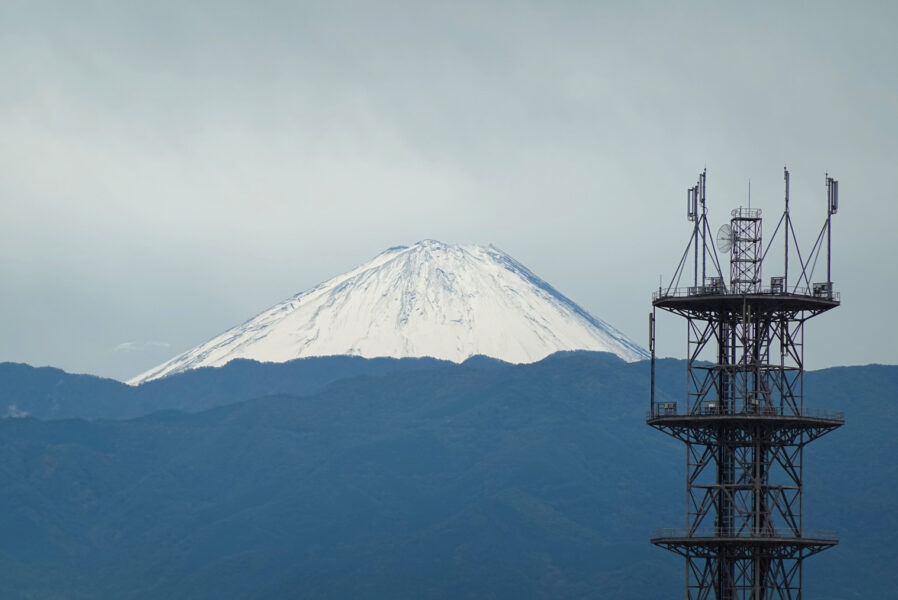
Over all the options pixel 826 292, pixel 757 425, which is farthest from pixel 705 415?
pixel 826 292

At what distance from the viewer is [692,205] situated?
346ft

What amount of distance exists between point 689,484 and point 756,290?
11027 millimetres

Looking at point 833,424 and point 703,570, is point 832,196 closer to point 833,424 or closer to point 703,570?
point 833,424

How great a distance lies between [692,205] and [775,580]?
66.6 ft

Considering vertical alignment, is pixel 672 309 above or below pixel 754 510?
above

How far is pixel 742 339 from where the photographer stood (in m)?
102

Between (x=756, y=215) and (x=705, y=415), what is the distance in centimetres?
1272

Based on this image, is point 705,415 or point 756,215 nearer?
point 705,415

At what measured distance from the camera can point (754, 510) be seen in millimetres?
99812

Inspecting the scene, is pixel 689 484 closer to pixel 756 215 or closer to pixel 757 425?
pixel 757 425

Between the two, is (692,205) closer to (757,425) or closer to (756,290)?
(756,290)

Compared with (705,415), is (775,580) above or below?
below

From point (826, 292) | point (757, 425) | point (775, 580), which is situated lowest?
point (775, 580)

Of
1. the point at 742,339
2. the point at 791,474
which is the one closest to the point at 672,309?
the point at 742,339
